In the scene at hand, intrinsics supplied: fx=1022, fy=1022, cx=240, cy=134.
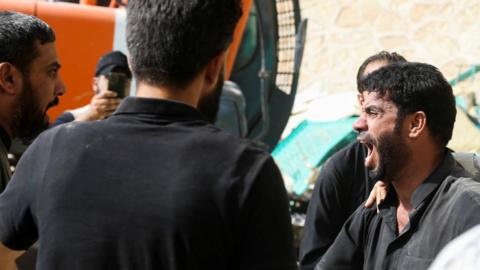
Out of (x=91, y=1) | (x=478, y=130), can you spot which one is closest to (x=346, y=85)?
(x=478, y=130)

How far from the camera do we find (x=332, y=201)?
4020 mm

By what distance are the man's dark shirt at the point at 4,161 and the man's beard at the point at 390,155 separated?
1239mm

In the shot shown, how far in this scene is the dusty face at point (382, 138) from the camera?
345 centimetres

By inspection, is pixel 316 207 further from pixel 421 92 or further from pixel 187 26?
pixel 187 26

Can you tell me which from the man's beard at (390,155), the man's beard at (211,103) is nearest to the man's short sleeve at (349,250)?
the man's beard at (390,155)

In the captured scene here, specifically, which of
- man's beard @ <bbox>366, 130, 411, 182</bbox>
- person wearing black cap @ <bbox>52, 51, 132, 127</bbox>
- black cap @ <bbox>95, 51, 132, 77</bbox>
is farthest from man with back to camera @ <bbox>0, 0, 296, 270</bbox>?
black cap @ <bbox>95, 51, 132, 77</bbox>

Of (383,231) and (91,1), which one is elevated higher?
(383,231)

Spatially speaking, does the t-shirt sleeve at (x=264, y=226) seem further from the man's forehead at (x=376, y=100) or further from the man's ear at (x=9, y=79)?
the man's forehead at (x=376, y=100)

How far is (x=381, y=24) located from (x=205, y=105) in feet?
43.2

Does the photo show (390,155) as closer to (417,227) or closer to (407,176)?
(407,176)

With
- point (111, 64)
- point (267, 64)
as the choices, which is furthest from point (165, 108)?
point (267, 64)

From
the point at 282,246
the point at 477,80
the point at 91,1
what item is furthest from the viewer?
the point at 477,80

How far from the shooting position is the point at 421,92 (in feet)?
11.5

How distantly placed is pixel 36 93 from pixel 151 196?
121 cm
